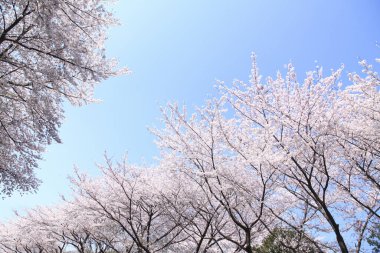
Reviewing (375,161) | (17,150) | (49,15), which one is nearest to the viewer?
(49,15)

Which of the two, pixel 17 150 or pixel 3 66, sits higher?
pixel 3 66

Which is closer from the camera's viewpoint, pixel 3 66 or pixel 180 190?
pixel 3 66

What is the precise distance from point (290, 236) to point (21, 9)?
9.78 m

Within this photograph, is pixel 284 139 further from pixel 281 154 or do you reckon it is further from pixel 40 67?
pixel 40 67

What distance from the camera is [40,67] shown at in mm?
→ 5914

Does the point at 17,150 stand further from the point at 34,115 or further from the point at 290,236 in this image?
the point at 290,236

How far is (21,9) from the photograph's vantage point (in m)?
5.59

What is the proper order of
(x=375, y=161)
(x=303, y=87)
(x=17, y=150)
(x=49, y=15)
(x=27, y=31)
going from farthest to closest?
(x=375, y=161), (x=17, y=150), (x=303, y=87), (x=27, y=31), (x=49, y=15)

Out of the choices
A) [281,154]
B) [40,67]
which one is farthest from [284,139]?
[40,67]

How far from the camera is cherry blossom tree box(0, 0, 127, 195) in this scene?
18.1 feet

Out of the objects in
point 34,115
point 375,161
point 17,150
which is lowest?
point 17,150

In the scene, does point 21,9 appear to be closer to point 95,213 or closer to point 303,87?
point 303,87

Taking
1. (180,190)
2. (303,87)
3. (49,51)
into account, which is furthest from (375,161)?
(49,51)

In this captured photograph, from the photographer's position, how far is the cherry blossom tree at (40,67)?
18.1 feet
